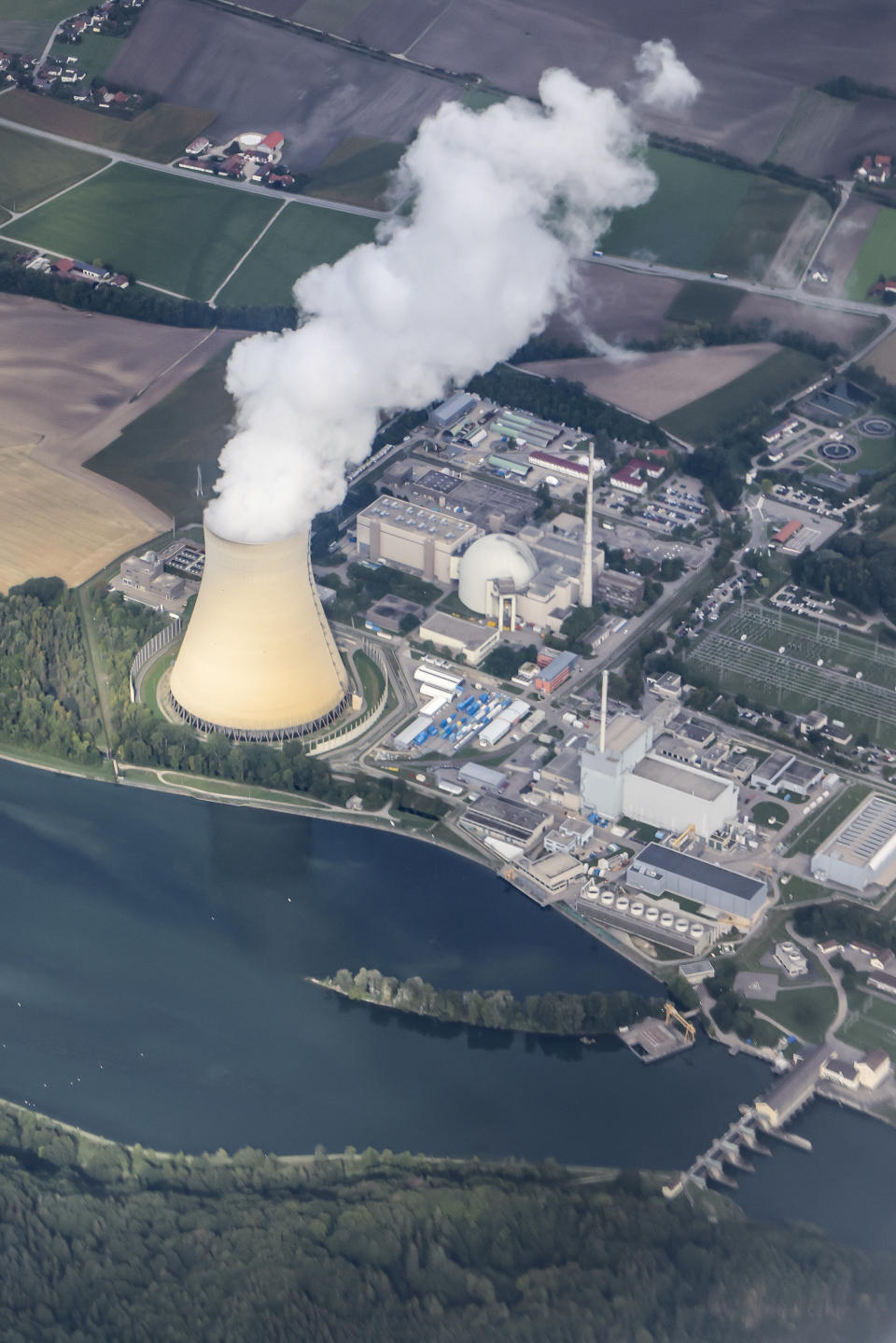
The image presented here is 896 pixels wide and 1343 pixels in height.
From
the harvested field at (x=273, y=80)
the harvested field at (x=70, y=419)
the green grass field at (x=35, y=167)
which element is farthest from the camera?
the harvested field at (x=273, y=80)

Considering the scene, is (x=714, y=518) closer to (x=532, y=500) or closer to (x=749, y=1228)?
(x=532, y=500)

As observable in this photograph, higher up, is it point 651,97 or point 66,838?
point 651,97

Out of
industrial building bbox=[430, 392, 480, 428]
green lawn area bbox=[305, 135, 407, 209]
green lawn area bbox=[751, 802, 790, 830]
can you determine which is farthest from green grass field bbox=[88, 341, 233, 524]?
green lawn area bbox=[751, 802, 790, 830]

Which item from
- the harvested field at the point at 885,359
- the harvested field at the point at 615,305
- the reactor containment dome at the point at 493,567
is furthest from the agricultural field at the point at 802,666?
the harvested field at the point at 615,305

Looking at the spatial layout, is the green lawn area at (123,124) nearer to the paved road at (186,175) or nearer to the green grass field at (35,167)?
the paved road at (186,175)

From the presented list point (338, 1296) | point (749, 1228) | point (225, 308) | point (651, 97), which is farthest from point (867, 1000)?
point (651, 97)

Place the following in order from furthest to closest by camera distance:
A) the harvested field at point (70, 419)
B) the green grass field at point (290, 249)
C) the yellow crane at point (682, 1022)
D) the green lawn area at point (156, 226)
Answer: the green lawn area at point (156, 226), the green grass field at point (290, 249), the harvested field at point (70, 419), the yellow crane at point (682, 1022)
